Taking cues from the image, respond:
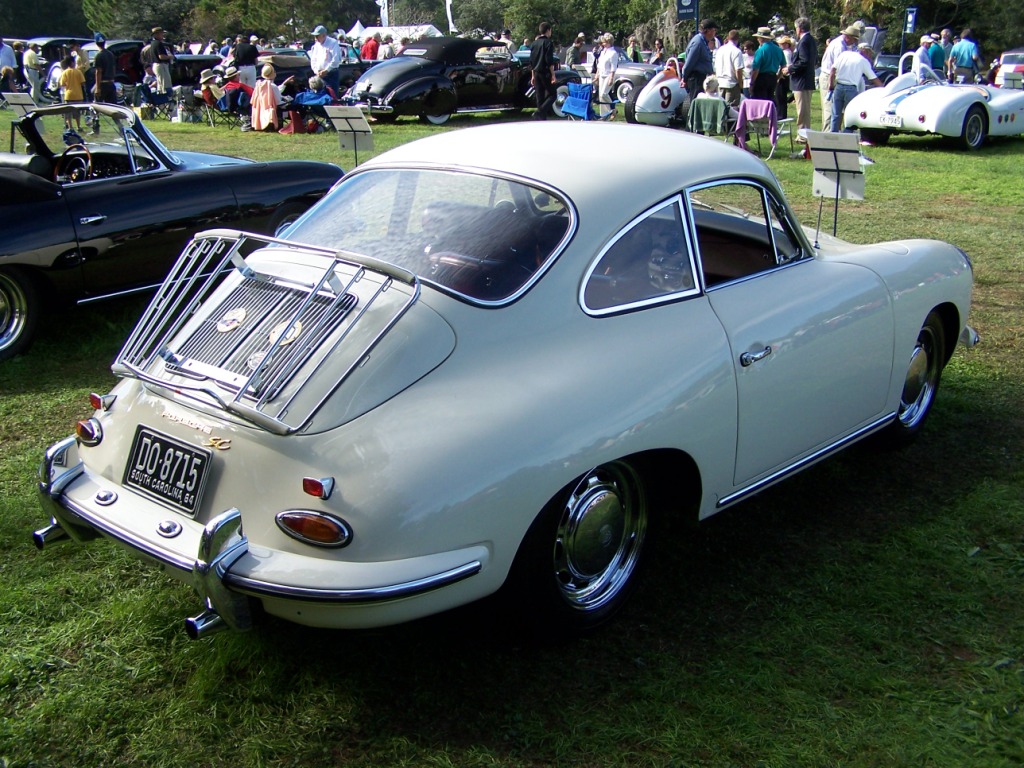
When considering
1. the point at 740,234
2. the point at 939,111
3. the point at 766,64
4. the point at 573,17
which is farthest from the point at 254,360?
the point at 573,17

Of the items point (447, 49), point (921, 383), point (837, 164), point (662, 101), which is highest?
point (837, 164)

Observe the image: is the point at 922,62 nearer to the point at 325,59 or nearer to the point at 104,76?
the point at 325,59

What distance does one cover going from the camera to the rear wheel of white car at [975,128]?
47.7 ft

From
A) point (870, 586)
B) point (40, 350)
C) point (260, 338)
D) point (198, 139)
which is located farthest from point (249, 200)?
point (198, 139)

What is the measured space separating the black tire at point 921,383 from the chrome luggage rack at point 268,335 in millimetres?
2729

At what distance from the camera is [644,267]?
3.41m

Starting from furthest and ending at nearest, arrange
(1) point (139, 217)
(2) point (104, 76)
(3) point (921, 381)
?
1. (2) point (104, 76)
2. (1) point (139, 217)
3. (3) point (921, 381)

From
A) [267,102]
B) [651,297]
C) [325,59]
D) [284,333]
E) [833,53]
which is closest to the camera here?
[284,333]

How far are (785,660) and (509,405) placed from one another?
1.26 m

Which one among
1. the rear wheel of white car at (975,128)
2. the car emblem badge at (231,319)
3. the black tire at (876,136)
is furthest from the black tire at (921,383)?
the black tire at (876,136)

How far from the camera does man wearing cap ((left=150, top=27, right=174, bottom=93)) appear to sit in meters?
20.5

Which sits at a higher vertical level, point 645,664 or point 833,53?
point 833,53

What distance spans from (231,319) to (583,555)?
4.56 ft

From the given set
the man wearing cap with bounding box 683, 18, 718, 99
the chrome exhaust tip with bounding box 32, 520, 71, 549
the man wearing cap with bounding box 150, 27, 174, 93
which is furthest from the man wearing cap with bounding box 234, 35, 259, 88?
the chrome exhaust tip with bounding box 32, 520, 71, 549
